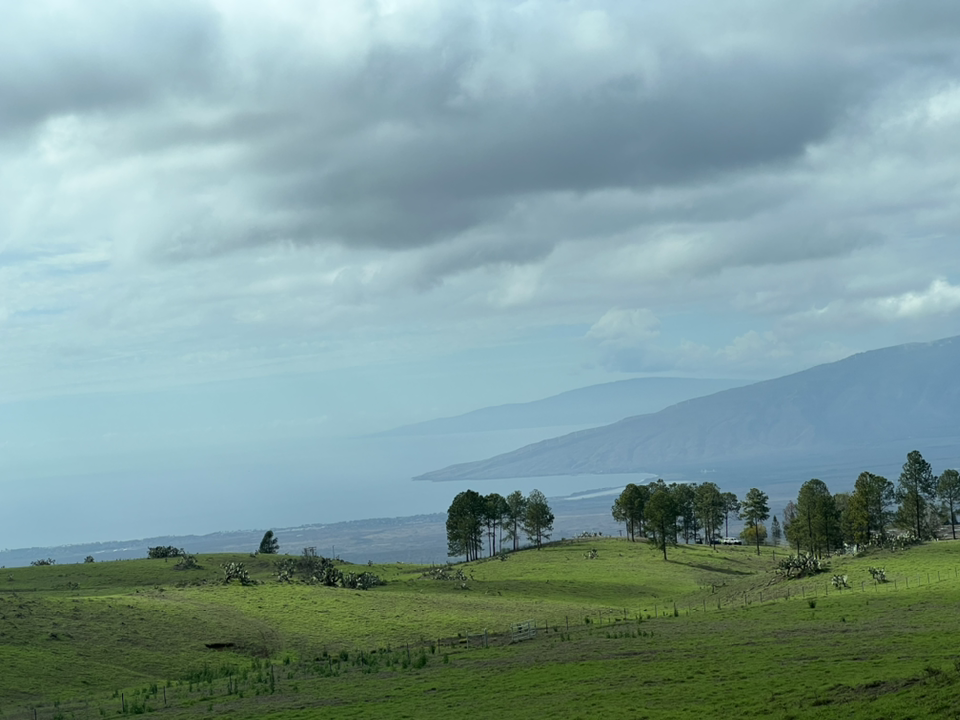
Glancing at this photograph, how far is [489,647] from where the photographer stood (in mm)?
58094

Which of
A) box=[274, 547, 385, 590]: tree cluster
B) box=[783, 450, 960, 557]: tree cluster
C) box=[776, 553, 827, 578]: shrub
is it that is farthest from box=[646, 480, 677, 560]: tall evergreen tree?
box=[274, 547, 385, 590]: tree cluster

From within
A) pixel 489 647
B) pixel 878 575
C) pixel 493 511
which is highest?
pixel 493 511

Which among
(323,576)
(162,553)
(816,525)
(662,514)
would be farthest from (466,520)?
(816,525)

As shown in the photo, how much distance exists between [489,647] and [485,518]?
3472 inches

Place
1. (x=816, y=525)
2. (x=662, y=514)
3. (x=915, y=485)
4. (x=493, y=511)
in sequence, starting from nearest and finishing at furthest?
(x=816, y=525) → (x=915, y=485) → (x=662, y=514) → (x=493, y=511)

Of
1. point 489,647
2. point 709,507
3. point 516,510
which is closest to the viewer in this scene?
point 489,647

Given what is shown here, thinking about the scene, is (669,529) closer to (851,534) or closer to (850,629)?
(851,534)

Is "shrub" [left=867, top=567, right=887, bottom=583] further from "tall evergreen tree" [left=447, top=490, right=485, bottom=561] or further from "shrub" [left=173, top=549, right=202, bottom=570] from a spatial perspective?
"shrub" [left=173, top=549, right=202, bottom=570]

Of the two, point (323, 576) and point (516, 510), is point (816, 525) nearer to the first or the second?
point (323, 576)

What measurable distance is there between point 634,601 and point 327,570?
3132cm

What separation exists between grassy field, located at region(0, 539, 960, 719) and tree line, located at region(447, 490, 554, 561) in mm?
39343

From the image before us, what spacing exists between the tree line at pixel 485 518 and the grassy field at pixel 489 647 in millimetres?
39343

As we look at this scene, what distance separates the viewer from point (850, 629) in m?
50.8

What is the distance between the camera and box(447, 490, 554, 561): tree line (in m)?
138
